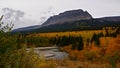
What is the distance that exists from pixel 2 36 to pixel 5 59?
112 centimetres

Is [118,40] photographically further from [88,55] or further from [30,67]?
[30,67]

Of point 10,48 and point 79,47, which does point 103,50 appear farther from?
point 10,48

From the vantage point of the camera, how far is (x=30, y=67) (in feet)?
34.5

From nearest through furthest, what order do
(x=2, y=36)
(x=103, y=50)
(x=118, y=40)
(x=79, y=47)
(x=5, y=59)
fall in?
(x=5, y=59) < (x=2, y=36) < (x=103, y=50) < (x=118, y=40) < (x=79, y=47)

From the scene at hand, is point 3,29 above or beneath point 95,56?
above

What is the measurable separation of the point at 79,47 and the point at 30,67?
74073mm

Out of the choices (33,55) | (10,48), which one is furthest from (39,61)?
(10,48)

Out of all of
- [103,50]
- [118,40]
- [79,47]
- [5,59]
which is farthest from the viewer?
[79,47]

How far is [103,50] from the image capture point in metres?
67.8

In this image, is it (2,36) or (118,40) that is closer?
(2,36)

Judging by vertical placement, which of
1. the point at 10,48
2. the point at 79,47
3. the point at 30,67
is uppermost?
the point at 10,48

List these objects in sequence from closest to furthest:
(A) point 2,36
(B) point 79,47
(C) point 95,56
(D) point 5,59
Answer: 1. (D) point 5,59
2. (A) point 2,36
3. (C) point 95,56
4. (B) point 79,47

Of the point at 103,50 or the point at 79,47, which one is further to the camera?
the point at 79,47

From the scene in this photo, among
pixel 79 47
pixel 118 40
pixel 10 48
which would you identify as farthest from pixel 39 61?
pixel 79 47
